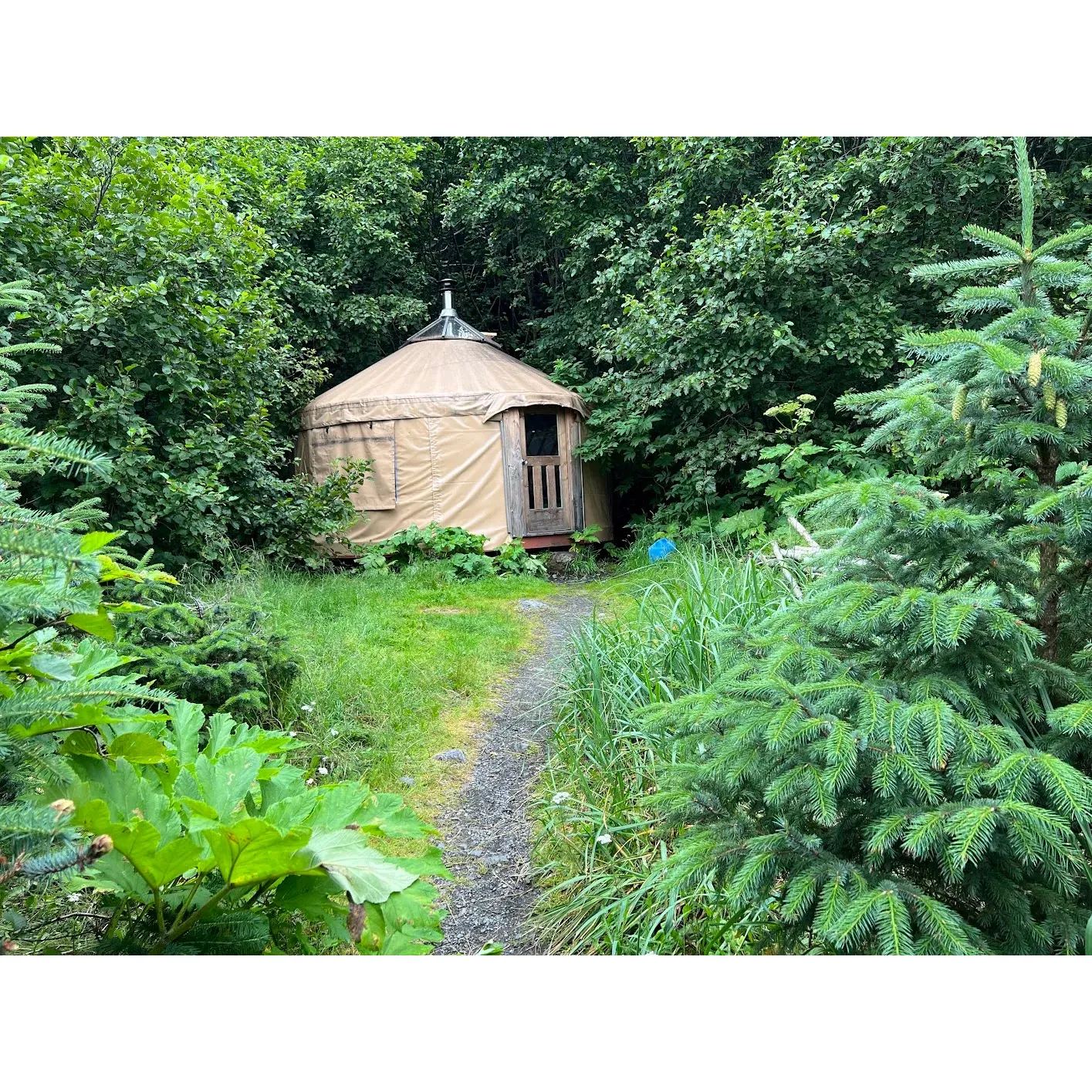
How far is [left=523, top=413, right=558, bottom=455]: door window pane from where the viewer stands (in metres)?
8.75

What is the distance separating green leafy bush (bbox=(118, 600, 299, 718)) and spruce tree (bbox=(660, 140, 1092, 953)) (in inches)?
66.0

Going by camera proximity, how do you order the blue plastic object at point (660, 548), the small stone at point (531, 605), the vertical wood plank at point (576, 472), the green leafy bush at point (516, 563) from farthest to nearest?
the vertical wood plank at point (576, 472) < the green leafy bush at point (516, 563) < the blue plastic object at point (660, 548) < the small stone at point (531, 605)

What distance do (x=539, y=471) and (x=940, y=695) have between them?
23.9 ft

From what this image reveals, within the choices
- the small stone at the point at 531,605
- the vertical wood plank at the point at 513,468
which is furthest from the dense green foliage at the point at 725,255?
the small stone at the point at 531,605

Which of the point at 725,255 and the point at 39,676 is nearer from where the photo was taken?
the point at 39,676

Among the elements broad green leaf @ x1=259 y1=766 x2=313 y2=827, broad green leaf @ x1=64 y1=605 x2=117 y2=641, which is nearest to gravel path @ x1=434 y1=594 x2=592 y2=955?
broad green leaf @ x1=259 y1=766 x2=313 y2=827

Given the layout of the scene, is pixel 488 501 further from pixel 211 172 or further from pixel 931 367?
pixel 931 367

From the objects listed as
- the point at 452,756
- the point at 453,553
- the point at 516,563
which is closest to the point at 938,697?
the point at 452,756

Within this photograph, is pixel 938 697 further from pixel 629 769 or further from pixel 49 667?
pixel 49 667

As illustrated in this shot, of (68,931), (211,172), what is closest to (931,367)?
(68,931)

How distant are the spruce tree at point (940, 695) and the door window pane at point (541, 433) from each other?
7.00 metres

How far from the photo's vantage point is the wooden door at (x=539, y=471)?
8.44m

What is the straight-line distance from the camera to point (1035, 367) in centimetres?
151

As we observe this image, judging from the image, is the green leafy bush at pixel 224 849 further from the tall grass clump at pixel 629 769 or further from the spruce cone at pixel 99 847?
the tall grass clump at pixel 629 769
